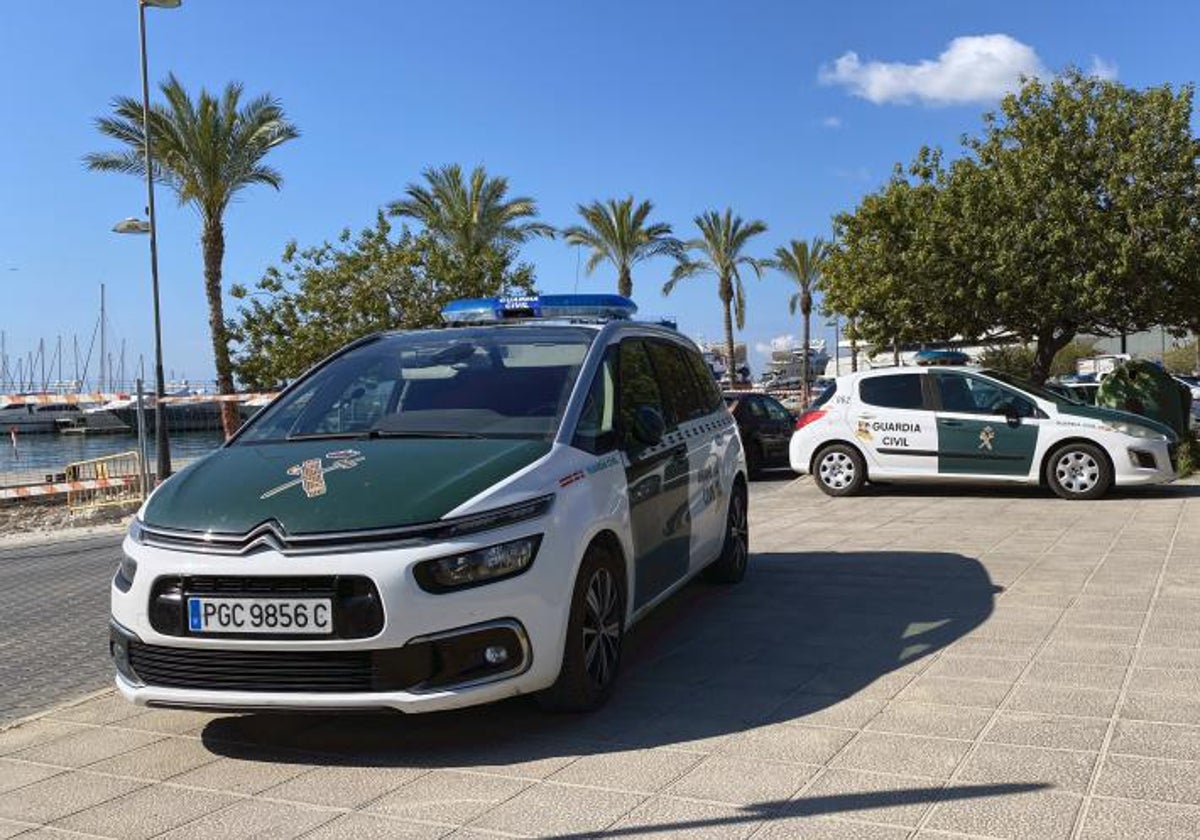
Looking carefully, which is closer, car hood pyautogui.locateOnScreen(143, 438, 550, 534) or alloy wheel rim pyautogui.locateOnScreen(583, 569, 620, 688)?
car hood pyautogui.locateOnScreen(143, 438, 550, 534)

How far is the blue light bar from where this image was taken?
6.82m

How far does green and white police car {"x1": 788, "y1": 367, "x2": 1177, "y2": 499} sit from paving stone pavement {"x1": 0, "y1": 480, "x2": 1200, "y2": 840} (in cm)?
589

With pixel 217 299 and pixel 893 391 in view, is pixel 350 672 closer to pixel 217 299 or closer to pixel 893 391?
pixel 893 391

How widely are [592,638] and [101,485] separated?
13.4 meters

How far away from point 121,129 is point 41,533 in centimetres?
1500

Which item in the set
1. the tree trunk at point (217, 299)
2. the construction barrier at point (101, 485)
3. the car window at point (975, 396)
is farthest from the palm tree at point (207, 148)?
the car window at point (975, 396)

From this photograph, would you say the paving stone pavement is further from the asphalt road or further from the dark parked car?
the dark parked car

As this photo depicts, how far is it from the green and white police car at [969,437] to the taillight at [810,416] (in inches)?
0.5

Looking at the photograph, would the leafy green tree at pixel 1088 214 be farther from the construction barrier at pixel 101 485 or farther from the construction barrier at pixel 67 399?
the construction barrier at pixel 101 485

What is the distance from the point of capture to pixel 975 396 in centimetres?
1273

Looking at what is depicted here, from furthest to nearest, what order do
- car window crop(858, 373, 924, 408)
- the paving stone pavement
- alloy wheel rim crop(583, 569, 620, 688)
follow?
car window crop(858, 373, 924, 408)
alloy wheel rim crop(583, 569, 620, 688)
the paving stone pavement

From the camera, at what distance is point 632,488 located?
5102 mm

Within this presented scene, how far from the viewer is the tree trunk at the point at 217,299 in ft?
88.2

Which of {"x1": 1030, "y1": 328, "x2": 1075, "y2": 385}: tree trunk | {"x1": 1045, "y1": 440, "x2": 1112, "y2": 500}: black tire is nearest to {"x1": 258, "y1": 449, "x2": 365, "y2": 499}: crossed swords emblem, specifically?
{"x1": 1045, "y1": 440, "x2": 1112, "y2": 500}: black tire
